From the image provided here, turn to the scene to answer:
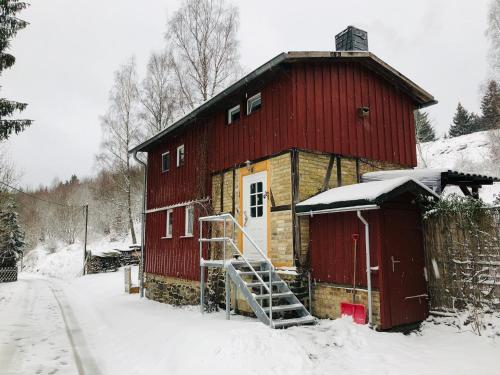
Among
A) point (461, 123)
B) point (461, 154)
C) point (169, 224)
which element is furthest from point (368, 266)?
point (461, 123)

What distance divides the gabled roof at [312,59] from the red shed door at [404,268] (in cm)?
421

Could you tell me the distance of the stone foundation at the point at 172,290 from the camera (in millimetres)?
12445

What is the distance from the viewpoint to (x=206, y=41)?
2048 cm

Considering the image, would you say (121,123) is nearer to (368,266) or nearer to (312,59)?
(312,59)

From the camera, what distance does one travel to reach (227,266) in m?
8.54

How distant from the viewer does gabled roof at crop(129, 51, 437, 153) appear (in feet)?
30.0

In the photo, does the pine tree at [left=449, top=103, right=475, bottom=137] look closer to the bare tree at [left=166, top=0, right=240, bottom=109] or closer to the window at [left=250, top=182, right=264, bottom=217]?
the bare tree at [left=166, top=0, right=240, bottom=109]

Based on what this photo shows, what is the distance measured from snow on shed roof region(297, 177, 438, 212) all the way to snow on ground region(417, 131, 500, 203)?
2563cm

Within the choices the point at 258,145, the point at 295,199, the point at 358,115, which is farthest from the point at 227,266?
the point at 358,115

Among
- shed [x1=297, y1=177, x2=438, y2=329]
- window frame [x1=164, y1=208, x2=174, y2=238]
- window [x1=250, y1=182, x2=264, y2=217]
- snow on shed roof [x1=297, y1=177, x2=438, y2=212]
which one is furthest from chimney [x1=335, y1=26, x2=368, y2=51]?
window frame [x1=164, y1=208, x2=174, y2=238]

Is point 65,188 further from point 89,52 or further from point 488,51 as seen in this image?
point 488,51

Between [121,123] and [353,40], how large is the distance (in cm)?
1939

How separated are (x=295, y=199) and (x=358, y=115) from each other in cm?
324

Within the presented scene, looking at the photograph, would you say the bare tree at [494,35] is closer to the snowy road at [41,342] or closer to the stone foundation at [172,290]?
the stone foundation at [172,290]
